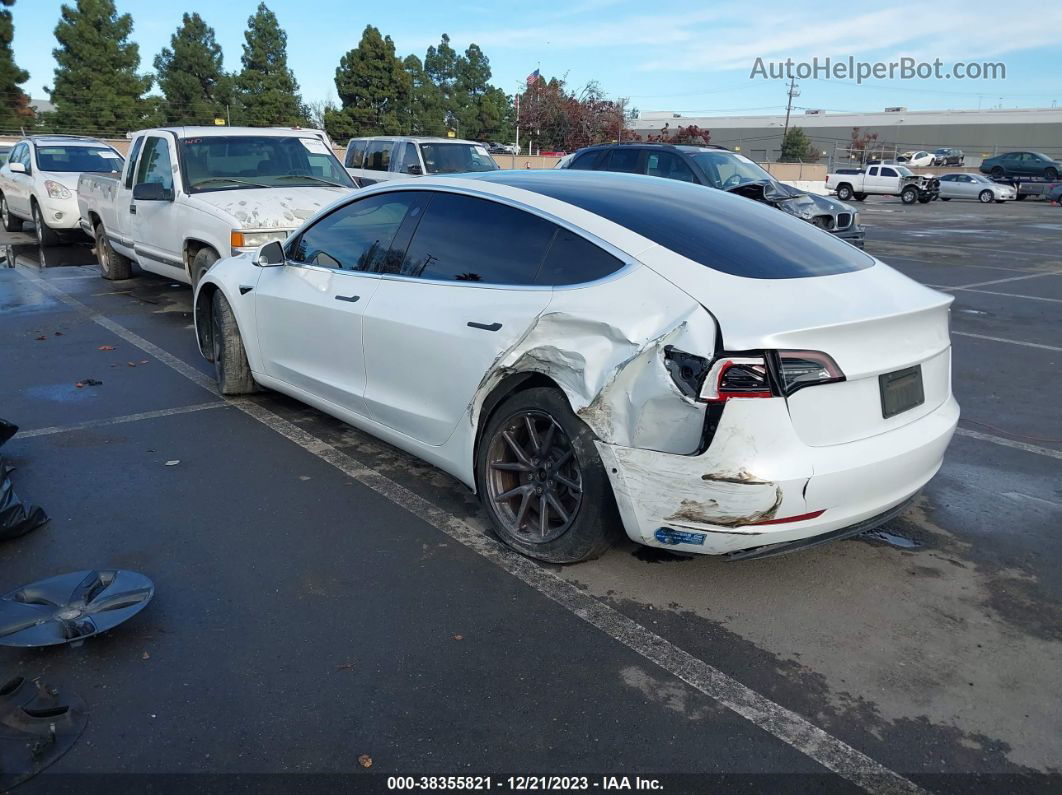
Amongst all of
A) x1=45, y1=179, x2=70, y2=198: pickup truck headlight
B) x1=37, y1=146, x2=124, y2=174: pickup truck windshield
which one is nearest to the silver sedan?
x1=37, y1=146, x2=124, y2=174: pickup truck windshield

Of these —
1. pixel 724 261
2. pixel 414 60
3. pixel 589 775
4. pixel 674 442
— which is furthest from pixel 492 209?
pixel 414 60

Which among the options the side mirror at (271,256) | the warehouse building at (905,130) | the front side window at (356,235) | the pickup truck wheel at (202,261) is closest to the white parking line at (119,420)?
the side mirror at (271,256)

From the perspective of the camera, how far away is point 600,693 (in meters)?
2.94

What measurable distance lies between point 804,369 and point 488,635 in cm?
154

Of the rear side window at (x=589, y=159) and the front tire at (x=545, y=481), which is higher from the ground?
the rear side window at (x=589, y=159)

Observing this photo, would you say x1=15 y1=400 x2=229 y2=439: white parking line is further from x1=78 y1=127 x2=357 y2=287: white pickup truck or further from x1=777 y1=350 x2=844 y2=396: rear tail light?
x1=777 y1=350 x2=844 y2=396: rear tail light

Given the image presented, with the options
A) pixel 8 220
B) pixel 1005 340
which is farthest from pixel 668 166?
pixel 8 220

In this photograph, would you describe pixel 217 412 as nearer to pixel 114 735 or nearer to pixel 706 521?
pixel 114 735

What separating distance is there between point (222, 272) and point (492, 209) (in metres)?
2.69

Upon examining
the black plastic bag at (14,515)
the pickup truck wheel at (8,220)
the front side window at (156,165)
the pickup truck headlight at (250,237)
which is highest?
the front side window at (156,165)

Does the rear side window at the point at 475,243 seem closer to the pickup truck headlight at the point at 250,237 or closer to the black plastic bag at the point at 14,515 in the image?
the black plastic bag at the point at 14,515

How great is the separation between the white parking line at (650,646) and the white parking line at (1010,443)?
3359 mm

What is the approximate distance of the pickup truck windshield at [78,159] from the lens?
14.7 meters

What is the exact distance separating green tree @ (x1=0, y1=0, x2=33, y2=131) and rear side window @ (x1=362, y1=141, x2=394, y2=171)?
91.3 ft
